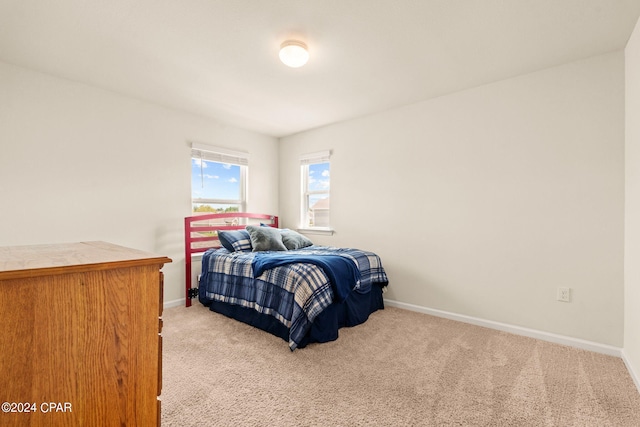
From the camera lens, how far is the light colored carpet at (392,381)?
5.32 ft

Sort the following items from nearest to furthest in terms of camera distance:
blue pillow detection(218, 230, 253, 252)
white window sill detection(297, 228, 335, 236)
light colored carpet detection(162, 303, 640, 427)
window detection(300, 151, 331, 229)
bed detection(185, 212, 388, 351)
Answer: light colored carpet detection(162, 303, 640, 427), bed detection(185, 212, 388, 351), blue pillow detection(218, 230, 253, 252), white window sill detection(297, 228, 335, 236), window detection(300, 151, 331, 229)

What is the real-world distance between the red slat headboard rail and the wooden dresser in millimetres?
2768

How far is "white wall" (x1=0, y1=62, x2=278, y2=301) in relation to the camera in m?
2.62

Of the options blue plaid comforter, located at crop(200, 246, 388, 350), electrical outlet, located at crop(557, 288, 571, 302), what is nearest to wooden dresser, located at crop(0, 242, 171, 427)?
blue plaid comforter, located at crop(200, 246, 388, 350)

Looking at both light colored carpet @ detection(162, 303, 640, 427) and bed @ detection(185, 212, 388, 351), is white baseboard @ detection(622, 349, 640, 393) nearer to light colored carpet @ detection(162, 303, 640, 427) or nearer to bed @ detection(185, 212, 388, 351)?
light colored carpet @ detection(162, 303, 640, 427)

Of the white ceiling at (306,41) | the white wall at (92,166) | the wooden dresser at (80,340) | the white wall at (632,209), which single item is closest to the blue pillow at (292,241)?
the white wall at (92,166)

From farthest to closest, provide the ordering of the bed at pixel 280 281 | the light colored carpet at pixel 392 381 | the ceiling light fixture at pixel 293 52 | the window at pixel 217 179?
the window at pixel 217 179 → the bed at pixel 280 281 → the ceiling light fixture at pixel 293 52 → the light colored carpet at pixel 392 381

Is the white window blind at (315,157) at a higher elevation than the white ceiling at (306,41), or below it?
below

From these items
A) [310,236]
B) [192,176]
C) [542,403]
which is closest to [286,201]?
[310,236]

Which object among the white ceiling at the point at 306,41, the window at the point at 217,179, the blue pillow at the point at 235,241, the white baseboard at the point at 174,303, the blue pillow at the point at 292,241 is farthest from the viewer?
the window at the point at 217,179

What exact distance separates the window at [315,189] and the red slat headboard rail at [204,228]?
753 mm

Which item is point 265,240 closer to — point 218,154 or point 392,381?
point 218,154

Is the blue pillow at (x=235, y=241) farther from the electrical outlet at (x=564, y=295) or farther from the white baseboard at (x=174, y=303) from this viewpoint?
the electrical outlet at (x=564, y=295)

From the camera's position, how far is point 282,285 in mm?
2654
